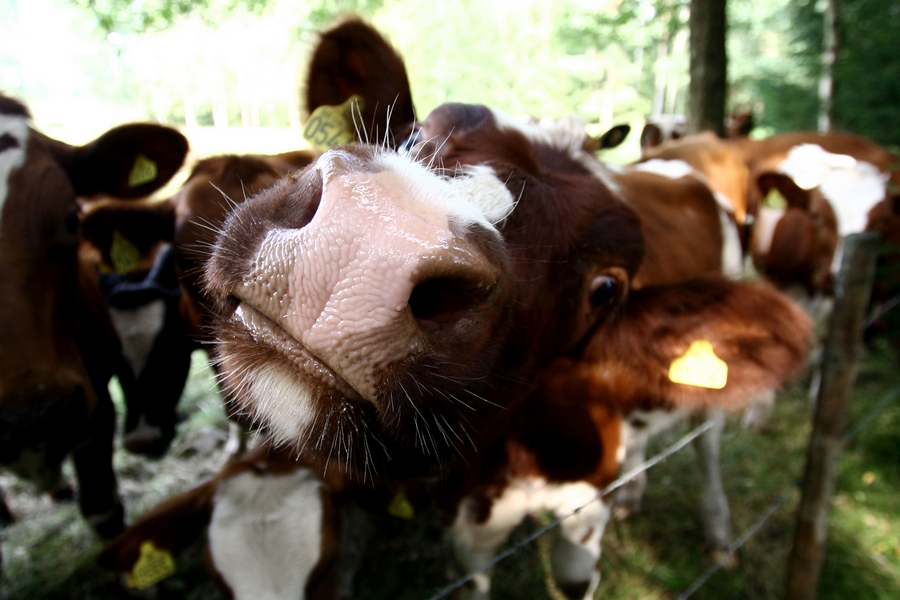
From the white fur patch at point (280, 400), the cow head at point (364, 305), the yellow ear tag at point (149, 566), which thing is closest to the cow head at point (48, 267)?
the yellow ear tag at point (149, 566)

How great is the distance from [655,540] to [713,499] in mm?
471

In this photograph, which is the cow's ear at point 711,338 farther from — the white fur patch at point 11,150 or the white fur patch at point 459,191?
the white fur patch at point 11,150

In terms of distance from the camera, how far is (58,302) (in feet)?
7.91

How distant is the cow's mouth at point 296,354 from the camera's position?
862 mm

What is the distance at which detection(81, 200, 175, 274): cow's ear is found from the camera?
2.91 metres

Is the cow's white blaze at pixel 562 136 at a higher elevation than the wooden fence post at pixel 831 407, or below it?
higher

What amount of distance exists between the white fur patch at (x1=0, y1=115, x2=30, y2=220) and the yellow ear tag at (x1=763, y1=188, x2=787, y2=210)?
508cm

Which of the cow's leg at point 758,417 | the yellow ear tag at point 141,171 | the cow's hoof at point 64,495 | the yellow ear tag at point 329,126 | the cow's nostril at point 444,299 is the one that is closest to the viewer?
the cow's nostril at point 444,299

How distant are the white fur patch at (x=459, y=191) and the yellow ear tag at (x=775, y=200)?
4.00 meters

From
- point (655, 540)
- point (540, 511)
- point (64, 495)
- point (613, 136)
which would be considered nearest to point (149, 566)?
point (540, 511)

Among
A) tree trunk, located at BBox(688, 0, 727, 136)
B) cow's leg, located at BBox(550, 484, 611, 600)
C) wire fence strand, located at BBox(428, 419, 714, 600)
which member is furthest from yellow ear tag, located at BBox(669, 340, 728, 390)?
tree trunk, located at BBox(688, 0, 727, 136)

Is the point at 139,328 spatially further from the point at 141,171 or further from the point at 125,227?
the point at 141,171

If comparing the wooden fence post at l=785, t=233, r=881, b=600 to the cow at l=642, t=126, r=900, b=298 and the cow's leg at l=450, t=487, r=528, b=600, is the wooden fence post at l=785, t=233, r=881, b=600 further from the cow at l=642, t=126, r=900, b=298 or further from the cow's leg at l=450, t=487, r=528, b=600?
the cow at l=642, t=126, r=900, b=298

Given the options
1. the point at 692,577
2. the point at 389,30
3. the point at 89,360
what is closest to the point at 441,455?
the point at 389,30
